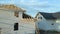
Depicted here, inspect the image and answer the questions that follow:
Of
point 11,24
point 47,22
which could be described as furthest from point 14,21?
point 47,22

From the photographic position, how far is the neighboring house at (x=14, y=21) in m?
2.15

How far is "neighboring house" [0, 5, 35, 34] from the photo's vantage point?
7.04 ft

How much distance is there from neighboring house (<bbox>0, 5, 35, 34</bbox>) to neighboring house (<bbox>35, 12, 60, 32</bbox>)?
0.38ft

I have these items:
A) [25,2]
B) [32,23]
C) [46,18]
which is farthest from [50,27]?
[25,2]

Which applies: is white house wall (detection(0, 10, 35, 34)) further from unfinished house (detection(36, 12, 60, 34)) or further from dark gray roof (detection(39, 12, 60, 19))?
dark gray roof (detection(39, 12, 60, 19))

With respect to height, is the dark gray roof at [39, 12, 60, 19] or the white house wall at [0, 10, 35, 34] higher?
the dark gray roof at [39, 12, 60, 19]

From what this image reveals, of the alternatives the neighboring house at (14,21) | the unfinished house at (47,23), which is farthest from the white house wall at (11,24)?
the unfinished house at (47,23)

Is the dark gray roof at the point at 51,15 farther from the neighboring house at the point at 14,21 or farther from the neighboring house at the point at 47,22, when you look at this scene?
the neighboring house at the point at 14,21

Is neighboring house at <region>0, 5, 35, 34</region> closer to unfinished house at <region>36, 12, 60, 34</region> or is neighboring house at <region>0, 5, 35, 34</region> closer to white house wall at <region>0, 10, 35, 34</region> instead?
white house wall at <region>0, 10, 35, 34</region>

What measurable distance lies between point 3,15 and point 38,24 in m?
0.59

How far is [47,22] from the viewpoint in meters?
2.14

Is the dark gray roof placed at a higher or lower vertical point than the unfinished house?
higher

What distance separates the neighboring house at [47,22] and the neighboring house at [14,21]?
0.12 meters

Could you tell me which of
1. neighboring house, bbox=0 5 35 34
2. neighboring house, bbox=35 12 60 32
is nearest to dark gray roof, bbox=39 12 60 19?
neighboring house, bbox=35 12 60 32
